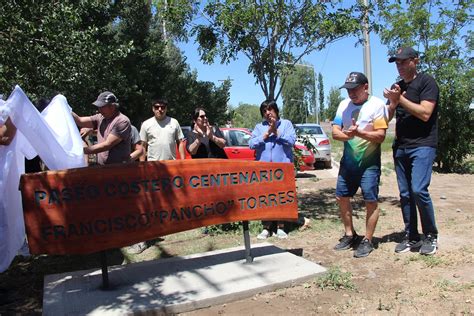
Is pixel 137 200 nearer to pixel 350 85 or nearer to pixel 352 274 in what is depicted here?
pixel 352 274

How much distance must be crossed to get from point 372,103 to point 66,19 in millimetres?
4352

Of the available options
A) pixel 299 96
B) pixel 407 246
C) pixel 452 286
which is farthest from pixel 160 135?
pixel 299 96

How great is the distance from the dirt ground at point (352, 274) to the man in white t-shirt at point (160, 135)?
1124 mm

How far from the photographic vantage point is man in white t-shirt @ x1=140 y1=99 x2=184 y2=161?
5562mm

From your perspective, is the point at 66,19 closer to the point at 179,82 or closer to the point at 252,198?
the point at 252,198

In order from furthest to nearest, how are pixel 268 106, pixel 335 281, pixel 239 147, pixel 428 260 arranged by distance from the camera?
pixel 239 147
pixel 268 106
pixel 428 260
pixel 335 281

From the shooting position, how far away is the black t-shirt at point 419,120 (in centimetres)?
424

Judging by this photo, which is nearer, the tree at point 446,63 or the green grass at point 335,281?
the green grass at point 335,281

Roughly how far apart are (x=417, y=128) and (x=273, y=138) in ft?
5.51

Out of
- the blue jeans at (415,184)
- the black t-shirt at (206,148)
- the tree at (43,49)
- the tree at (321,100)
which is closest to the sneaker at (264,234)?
the black t-shirt at (206,148)

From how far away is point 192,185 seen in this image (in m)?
3.91

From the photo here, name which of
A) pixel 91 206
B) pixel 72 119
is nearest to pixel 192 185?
pixel 91 206

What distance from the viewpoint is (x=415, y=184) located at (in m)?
4.28

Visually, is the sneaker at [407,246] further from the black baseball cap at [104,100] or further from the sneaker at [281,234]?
the black baseball cap at [104,100]
